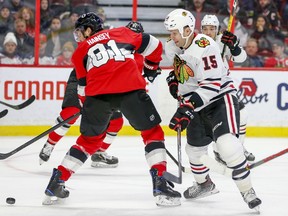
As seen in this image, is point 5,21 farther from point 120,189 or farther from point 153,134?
point 153,134

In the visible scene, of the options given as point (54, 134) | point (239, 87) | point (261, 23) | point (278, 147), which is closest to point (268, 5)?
point (261, 23)

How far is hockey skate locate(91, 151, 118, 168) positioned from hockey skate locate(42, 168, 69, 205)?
1.55 meters

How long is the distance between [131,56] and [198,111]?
1.55 ft

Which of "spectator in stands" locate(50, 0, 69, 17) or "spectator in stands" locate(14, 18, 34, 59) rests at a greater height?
"spectator in stands" locate(50, 0, 69, 17)

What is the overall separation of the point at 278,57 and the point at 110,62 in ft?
13.7

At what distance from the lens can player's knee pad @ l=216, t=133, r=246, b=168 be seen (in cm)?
443

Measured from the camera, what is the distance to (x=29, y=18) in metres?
8.16

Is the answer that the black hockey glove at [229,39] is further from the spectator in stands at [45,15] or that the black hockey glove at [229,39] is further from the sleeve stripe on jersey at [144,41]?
the spectator in stands at [45,15]

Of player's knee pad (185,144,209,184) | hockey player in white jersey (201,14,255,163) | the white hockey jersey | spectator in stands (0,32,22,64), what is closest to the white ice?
player's knee pad (185,144,209,184)

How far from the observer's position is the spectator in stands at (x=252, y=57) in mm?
8359

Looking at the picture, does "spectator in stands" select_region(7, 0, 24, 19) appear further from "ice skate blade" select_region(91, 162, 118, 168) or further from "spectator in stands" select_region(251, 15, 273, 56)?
"ice skate blade" select_region(91, 162, 118, 168)

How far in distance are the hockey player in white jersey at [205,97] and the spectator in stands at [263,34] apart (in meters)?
3.93

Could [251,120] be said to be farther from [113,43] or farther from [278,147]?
[113,43]

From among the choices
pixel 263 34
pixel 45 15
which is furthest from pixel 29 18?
pixel 263 34
